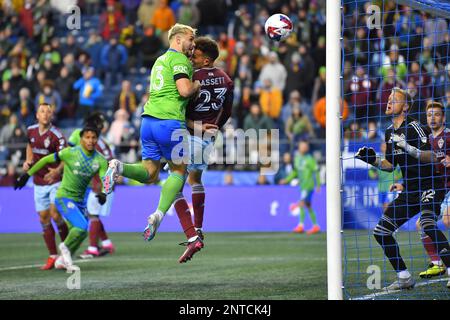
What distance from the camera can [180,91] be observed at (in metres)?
8.59

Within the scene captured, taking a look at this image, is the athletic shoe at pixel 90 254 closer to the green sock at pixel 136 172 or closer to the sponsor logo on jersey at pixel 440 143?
the green sock at pixel 136 172

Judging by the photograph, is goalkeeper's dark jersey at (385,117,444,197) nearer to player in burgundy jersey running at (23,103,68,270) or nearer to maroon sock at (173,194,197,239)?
maroon sock at (173,194,197,239)

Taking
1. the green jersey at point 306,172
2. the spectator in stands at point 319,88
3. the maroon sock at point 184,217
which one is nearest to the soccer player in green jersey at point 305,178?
the green jersey at point 306,172

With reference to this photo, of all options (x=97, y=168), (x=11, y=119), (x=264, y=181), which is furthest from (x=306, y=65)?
(x=97, y=168)

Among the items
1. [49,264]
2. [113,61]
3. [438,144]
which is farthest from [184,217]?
[113,61]

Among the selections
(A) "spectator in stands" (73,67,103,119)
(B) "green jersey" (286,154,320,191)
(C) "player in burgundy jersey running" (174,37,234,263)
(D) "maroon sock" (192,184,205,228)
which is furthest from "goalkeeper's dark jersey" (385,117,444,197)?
(A) "spectator in stands" (73,67,103,119)

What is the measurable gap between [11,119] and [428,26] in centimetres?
1013

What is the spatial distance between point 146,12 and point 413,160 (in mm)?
15172

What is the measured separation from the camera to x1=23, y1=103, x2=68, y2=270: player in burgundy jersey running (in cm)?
1301

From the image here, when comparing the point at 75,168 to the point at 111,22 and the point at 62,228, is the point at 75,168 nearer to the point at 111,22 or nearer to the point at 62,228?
the point at 62,228

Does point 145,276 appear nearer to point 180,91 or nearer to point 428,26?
point 180,91

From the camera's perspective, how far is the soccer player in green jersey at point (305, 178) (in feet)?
61.8

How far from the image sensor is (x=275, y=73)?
2161 cm

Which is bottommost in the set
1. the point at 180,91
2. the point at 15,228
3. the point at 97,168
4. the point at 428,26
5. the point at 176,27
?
the point at 15,228
